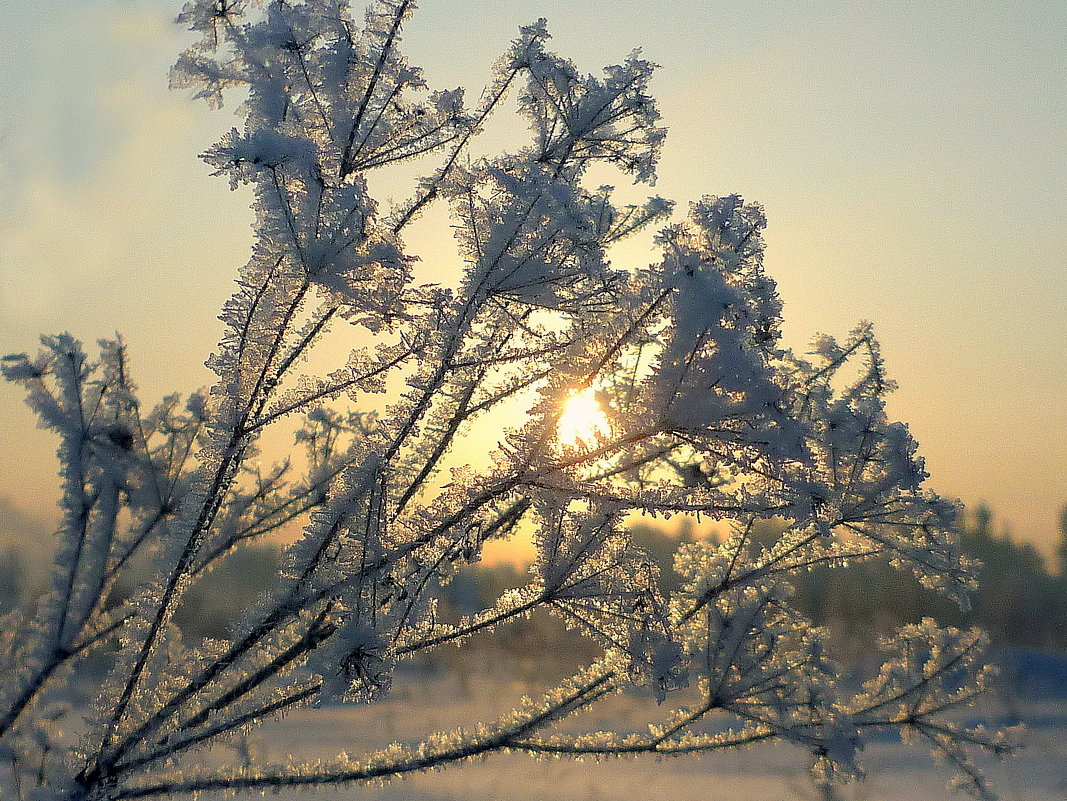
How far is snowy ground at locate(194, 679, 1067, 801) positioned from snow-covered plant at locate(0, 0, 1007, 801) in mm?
6065

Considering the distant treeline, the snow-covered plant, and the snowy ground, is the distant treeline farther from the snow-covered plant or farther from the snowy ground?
the snow-covered plant

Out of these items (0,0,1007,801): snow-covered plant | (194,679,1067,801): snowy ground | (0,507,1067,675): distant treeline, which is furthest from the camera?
(0,507,1067,675): distant treeline

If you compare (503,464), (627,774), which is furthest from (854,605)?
(503,464)

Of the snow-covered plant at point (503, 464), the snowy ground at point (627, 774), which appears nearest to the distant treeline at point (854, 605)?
the snowy ground at point (627, 774)

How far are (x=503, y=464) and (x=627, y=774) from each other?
496 inches

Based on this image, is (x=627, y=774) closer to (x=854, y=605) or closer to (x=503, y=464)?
(x=503, y=464)

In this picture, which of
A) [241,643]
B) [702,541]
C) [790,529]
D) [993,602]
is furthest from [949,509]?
[993,602]

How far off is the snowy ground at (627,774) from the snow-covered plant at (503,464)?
606 cm

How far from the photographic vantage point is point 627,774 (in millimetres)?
12766

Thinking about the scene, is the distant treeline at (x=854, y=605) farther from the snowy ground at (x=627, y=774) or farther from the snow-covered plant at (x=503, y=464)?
the snow-covered plant at (x=503, y=464)

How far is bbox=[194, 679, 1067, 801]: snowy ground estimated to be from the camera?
36.2ft

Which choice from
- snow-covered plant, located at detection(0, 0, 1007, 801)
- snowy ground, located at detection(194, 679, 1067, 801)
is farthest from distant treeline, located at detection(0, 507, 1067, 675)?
snow-covered plant, located at detection(0, 0, 1007, 801)

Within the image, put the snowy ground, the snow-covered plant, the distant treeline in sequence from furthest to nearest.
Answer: the distant treeline
the snowy ground
the snow-covered plant

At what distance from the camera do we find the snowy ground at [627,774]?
11.0 metres
